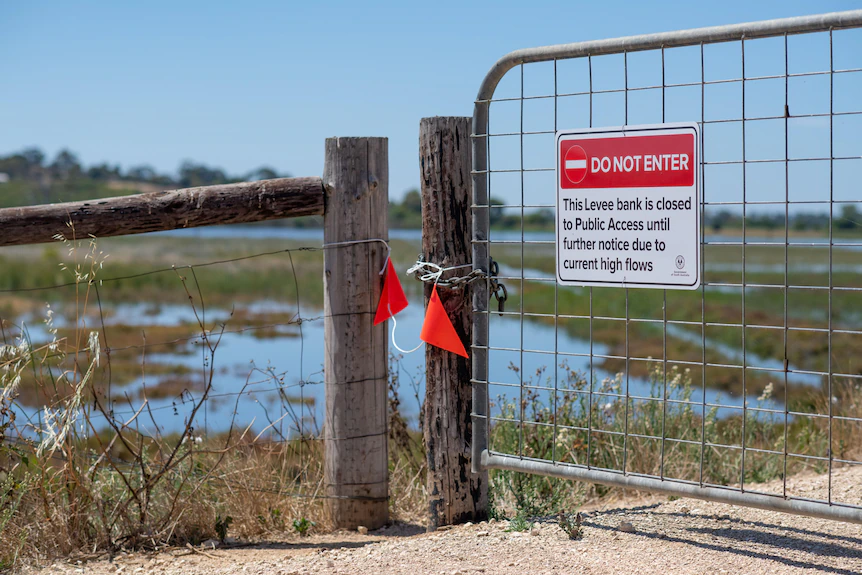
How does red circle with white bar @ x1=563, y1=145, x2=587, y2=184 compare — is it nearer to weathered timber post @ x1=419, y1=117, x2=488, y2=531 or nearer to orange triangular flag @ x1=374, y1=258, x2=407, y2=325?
weathered timber post @ x1=419, y1=117, x2=488, y2=531

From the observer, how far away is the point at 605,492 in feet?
17.6

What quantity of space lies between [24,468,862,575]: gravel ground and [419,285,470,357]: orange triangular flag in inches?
37.5

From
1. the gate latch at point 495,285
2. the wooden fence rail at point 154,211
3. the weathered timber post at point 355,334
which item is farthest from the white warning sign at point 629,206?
the wooden fence rail at point 154,211

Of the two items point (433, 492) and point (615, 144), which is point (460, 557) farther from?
point (615, 144)

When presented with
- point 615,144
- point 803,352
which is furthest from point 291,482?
point 803,352

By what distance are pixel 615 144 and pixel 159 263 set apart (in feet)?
167

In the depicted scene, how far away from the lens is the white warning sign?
3711 mm

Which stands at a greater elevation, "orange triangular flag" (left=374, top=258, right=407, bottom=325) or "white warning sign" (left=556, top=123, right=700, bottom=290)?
"white warning sign" (left=556, top=123, right=700, bottom=290)

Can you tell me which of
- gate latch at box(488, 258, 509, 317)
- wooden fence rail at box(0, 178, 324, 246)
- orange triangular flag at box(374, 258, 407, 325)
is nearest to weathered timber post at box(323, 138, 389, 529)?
orange triangular flag at box(374, 258, 407, 325)

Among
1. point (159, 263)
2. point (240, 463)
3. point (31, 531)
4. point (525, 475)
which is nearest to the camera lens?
Answer: point (31, 531)

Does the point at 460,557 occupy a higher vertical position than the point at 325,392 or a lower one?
lower

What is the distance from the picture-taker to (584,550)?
3762 millimetres

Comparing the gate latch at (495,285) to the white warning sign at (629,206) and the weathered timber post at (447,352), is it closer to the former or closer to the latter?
the weathered timber post at (447,352)

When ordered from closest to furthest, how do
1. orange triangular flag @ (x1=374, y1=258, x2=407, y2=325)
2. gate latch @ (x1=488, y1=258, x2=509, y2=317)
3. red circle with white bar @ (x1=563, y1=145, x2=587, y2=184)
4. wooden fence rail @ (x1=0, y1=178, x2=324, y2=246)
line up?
1. red circle with white bar @ (x1=563, y1=145, x2=587, y2=184)
2. gate latch @ (x1=488, y1=258, x2=509, y2=317)
3. wooden fence rail @ (x1=0, y1=178, x2=324, y2=246)
4. orange triangular flag @ (x1=374, y1=258, x2=407, y2=325)
